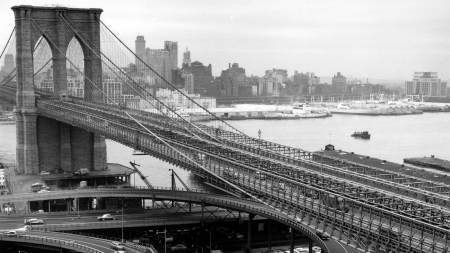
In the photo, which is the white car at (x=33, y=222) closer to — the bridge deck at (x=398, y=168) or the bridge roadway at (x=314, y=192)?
the bridge roadway at (x=314, y=192)

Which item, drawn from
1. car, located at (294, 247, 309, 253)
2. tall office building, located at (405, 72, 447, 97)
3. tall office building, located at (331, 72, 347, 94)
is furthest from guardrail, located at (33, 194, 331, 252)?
tall office building, located at (331, 72, 347, 94)

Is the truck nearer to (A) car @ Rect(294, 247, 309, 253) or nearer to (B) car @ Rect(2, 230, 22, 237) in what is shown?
(B) car @ Rect(2, 230, 22, 237)

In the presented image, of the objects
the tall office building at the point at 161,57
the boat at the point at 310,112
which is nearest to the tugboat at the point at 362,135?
the tall office building at the point at 161,57

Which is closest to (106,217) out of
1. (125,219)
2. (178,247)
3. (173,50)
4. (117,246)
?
(125,219)

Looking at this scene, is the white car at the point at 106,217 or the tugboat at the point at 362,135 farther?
the tugboat at the point at 362,135

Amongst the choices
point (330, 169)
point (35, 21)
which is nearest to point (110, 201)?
point (330, 169)

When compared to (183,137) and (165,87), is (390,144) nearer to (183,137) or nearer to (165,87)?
(165,87)

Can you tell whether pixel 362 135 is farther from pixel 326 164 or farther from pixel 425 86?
pixel 425 86
